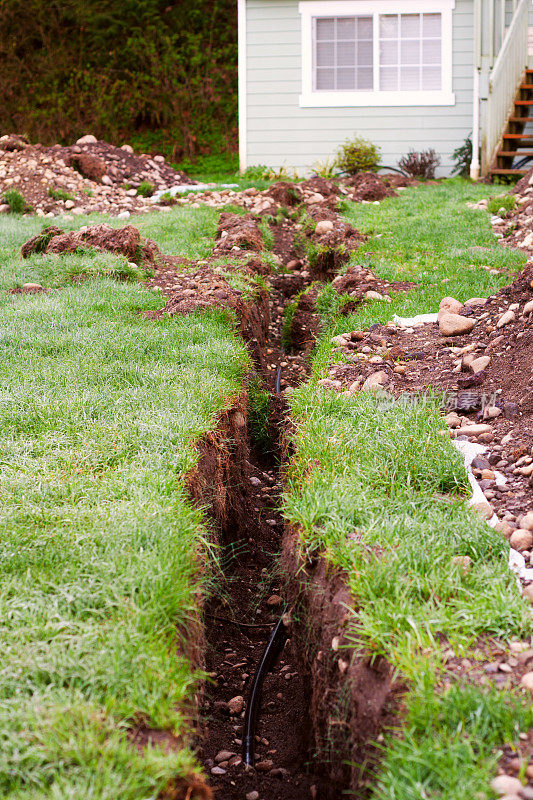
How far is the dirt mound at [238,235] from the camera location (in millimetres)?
6699

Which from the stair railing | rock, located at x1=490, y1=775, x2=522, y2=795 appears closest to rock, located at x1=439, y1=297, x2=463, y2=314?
rock, located at x1=490, y1=775, x2=522, y2=795

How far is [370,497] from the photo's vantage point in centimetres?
283

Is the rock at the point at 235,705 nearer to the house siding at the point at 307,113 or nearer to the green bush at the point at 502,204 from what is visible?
the green bush at the point at 502,204

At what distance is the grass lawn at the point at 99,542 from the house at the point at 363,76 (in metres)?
8.10

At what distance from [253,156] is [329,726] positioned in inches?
430

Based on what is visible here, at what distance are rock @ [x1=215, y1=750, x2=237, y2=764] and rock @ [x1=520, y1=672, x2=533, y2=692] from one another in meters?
Answer: 1.31

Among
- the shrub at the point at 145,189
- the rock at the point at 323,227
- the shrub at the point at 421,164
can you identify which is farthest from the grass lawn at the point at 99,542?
the shrub at the point at 421,164

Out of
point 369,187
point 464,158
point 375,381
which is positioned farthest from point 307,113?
point 375,381

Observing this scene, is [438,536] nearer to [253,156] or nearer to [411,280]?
[411,280]

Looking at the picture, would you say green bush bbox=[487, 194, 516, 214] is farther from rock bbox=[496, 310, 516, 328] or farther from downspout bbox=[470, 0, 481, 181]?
rock bbox=[496, 310, 516, 328]

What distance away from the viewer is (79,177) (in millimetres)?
10219

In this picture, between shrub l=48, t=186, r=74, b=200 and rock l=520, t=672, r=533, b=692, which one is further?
shrub l=48, t=186, r=74, b=200

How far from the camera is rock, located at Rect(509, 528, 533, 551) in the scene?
2.52m

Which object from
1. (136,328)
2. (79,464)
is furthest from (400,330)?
(79,464)
